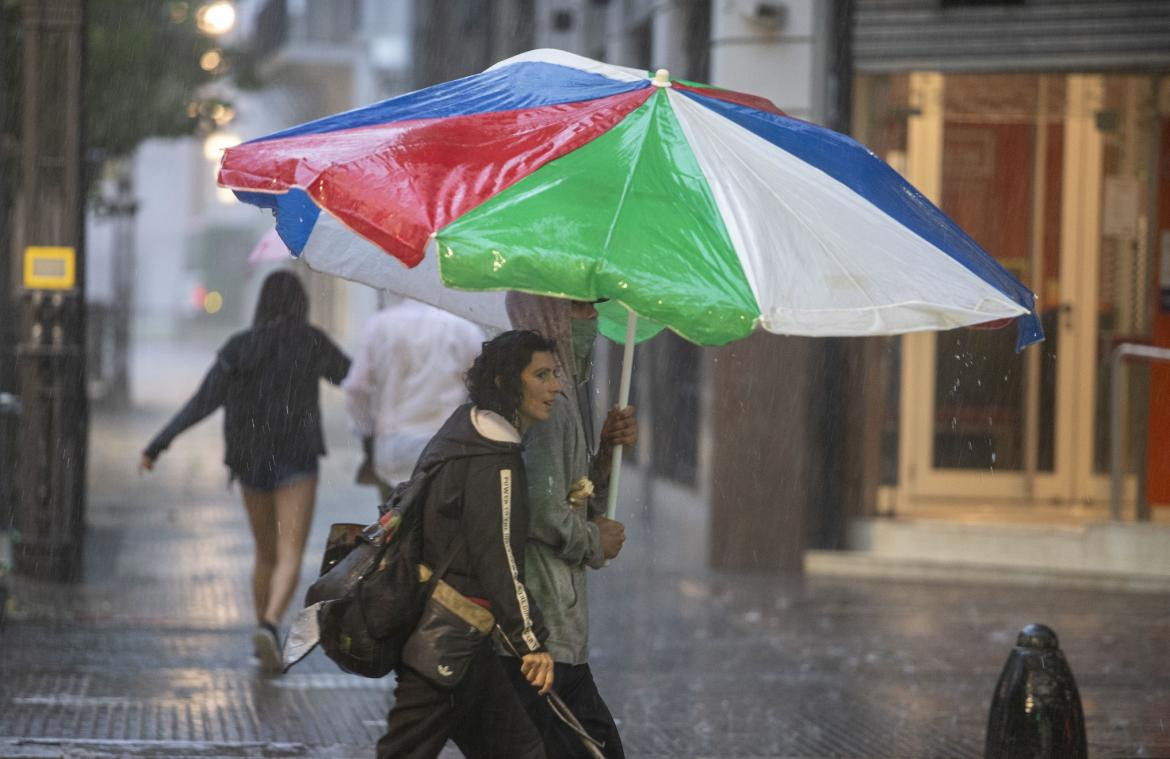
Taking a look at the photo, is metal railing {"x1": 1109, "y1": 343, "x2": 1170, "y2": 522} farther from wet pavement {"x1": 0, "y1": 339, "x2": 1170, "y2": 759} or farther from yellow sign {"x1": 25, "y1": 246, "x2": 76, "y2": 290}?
yellow sign {"x1": 25, "y1": 246, "x2": 76, "y2": 290}

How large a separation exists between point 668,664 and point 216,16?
618 inches

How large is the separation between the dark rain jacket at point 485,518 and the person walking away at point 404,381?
3216 mm

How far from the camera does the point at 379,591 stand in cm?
467

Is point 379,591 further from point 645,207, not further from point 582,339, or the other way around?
point 645,207

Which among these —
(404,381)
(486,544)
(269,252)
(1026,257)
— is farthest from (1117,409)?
(486,544)

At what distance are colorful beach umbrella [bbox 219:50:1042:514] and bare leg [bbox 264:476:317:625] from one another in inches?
134

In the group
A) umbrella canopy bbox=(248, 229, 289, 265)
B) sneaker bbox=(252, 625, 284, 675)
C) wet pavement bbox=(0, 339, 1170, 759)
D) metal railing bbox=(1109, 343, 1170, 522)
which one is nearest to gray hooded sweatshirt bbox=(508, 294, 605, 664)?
wet pavement bbox=(0, 339, 1170, 759)

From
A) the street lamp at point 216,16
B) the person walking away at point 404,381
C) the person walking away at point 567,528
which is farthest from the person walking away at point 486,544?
the street lamp at point 216,16

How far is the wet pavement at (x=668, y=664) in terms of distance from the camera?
7.16 meters

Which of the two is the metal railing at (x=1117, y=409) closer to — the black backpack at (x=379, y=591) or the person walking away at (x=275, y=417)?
the person walking away at (x=275, y=417)

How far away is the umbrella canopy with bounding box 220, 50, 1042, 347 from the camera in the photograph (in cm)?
422

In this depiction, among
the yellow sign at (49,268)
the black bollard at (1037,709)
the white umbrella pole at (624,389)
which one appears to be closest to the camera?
the white umbrella pole at (624,389)

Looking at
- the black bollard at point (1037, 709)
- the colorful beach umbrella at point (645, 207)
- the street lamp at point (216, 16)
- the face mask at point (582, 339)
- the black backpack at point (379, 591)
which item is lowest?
the black bollard at point (1037, 709)

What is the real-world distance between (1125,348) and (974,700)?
13.8 feet
